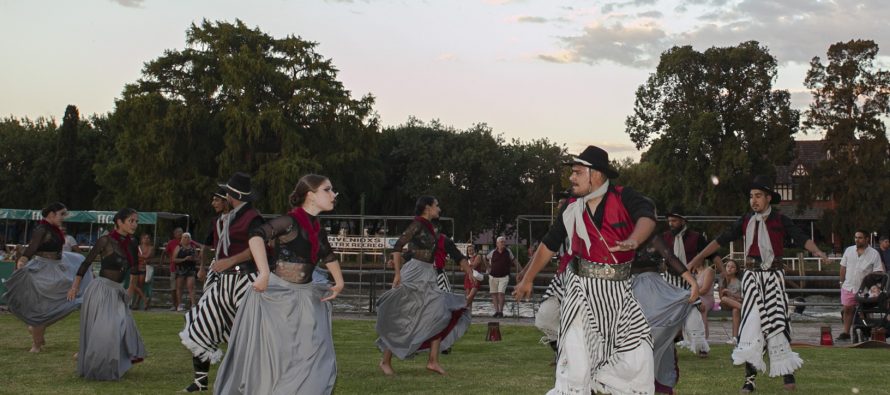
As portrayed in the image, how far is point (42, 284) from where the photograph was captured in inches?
612

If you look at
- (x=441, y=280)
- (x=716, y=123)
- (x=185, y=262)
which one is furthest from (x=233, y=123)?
(x=441, y=280)

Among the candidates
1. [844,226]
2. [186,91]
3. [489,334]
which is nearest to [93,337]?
[489,334]

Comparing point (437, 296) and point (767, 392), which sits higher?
point (437, 296)

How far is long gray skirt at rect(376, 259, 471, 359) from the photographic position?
43.4 ft

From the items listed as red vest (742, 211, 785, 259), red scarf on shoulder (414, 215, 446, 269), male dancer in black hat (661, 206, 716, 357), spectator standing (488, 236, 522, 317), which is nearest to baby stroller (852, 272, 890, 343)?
male dancer in black hat (661, 206, 716, 357)

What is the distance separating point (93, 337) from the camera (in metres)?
12.2

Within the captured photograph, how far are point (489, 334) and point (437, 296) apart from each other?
5963 mm

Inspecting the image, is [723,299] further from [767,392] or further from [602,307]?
[602,307]

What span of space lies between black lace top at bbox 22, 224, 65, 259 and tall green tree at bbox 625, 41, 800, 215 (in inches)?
2257

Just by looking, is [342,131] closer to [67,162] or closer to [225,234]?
[67,162]

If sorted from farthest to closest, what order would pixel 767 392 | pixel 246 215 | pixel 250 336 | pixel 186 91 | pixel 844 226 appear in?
1. pixel 844 226
2. pixel 186 91
3. pixel 767 392
4. pixel 246 215
5. pixel 250 336

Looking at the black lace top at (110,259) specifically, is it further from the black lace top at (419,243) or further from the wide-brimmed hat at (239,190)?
the black lace top at (419,243)

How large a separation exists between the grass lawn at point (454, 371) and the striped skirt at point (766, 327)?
1.16 ft

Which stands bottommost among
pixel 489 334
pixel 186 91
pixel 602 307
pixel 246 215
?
pixel 489 334
